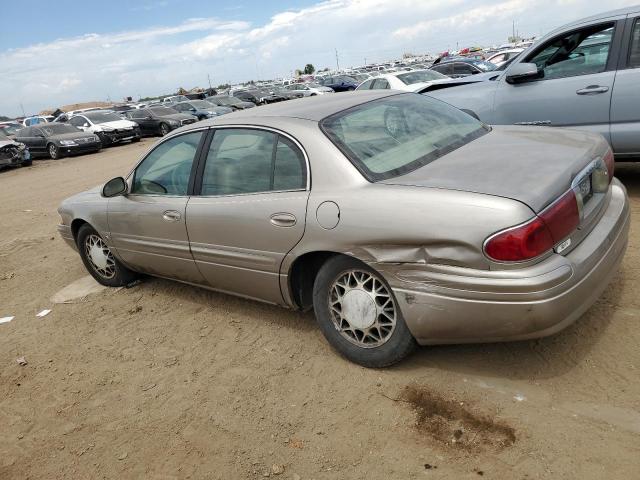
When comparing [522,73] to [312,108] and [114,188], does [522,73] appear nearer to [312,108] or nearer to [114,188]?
[312,108]

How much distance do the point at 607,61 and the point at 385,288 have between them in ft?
13.3

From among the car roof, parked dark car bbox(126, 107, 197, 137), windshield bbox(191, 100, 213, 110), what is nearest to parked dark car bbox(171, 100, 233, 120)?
windshield bbox(191, 100, 213, 110)

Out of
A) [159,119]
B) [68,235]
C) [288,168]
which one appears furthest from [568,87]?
[159,119]

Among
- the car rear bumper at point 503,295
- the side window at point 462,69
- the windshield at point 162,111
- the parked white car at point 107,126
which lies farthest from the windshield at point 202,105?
the car rear bumper at point 503,295

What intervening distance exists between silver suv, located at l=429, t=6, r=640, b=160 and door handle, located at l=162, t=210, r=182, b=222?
3986mm

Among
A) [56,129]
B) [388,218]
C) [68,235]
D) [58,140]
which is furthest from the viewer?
[56,129]

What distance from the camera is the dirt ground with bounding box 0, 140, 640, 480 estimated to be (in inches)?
97.5

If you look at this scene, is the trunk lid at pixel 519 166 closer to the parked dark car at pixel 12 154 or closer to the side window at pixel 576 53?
the side window at pixel 576 53

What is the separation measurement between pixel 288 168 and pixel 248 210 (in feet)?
1.26

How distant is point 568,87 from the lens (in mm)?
5652

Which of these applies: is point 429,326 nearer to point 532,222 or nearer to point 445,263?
point 445,263

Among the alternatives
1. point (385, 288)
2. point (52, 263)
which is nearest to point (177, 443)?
point (385, 288)

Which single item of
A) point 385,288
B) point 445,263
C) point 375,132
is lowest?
point 385,288

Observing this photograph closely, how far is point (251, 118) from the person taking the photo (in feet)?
12.2
